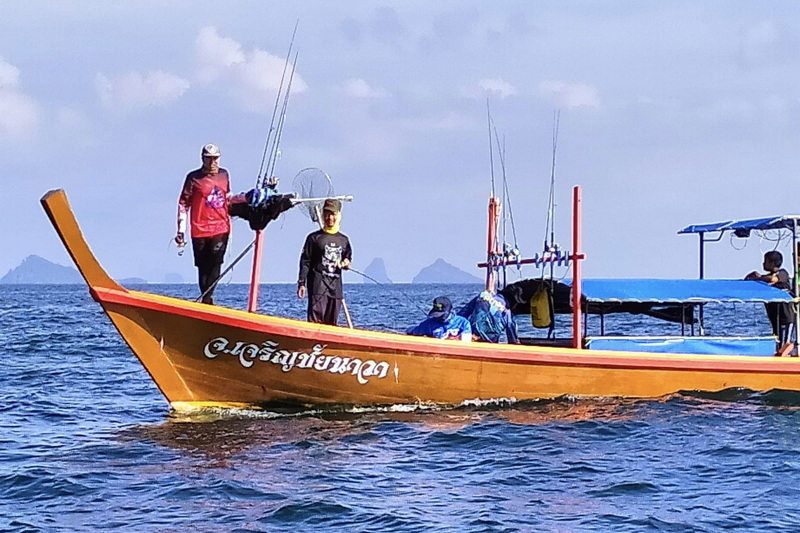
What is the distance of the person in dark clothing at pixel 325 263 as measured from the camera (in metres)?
11.5

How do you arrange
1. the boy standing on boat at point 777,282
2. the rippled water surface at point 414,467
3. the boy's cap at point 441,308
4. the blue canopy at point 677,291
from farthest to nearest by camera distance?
the boy standing on boat at point 777,282 → the blue canopy at point 677,291 → the boy's cap at point 441,308 → the rippled water surface at point 414,467

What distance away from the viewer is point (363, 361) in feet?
37.0

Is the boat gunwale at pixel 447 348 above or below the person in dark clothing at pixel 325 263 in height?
below

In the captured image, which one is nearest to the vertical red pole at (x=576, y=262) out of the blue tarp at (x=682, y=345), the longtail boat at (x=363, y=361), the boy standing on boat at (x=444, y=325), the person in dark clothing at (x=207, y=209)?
the longtail boat at (x=363, y=361)

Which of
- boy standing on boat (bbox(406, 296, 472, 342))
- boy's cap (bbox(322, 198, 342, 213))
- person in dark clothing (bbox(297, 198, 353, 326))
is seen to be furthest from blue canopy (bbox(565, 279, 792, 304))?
boy's cap (bbox(322, 198, 342, 213))

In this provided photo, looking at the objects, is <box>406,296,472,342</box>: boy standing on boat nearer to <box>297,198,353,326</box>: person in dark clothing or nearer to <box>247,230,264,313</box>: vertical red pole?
<box>297,198,353,326</box>: person in dark clothing

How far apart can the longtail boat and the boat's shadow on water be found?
0.36 feet

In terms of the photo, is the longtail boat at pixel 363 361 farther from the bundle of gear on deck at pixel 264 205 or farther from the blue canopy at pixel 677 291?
the bundle of gear on deck at pixel 264 205

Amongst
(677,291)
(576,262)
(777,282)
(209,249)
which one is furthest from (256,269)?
(777,282)

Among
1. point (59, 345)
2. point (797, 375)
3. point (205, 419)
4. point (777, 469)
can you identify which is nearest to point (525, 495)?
point (777, 469)

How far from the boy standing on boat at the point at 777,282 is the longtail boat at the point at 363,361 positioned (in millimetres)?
695

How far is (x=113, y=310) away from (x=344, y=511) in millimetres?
3786

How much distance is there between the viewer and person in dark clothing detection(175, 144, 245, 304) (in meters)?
11.2

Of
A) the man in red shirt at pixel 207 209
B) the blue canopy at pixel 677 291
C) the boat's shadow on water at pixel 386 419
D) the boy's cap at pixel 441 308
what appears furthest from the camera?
the blue canopy at pixel 677 291
